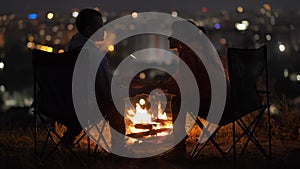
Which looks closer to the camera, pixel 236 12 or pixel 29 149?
pixel 29 149

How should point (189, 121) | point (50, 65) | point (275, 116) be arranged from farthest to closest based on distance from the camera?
point (275, 116) < point (189, 121) < point (50, 65)

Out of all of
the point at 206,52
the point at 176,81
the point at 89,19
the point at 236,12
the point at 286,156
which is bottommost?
the point at 286,156

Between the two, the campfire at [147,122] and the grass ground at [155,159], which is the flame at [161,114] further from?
the grass ground at [155,159]

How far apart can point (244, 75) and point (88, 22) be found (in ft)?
5.04

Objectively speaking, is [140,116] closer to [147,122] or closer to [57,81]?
[147,122]

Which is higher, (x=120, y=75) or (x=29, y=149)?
(x=120, y=75)

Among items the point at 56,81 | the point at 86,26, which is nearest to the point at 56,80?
the point at 56,81

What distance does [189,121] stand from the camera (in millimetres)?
5180

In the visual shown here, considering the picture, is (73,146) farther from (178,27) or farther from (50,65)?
(178,27)

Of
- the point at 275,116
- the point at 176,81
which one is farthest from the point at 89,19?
the point at 275,116

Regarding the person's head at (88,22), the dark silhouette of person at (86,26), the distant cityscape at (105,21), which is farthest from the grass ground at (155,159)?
the distant cityscape at (105,21)

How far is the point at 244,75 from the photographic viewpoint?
3801mm

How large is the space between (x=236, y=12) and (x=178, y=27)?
639 cm

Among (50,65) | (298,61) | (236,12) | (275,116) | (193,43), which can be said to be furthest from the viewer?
(298,61)
